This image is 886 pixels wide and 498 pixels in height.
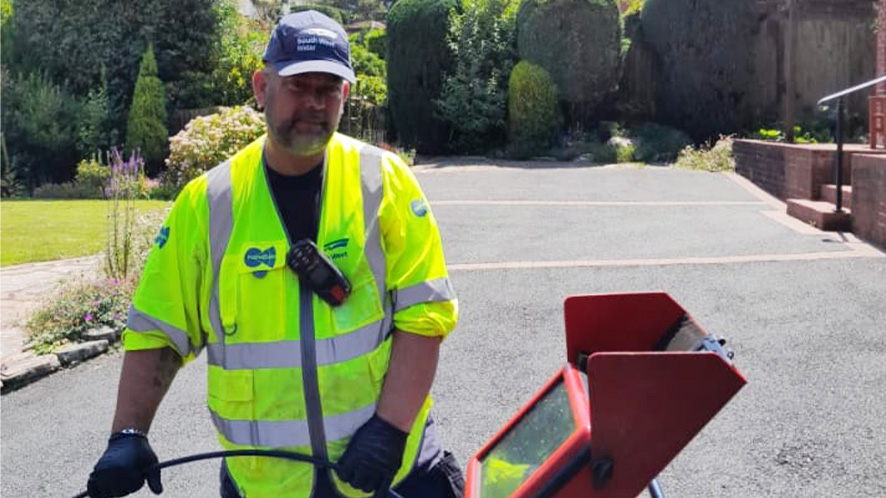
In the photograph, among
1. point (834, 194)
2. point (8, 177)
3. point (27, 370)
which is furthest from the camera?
point (8, 177)

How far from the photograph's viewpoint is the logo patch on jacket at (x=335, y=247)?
207cm

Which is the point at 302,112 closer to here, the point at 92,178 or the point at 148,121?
the point at 92,178

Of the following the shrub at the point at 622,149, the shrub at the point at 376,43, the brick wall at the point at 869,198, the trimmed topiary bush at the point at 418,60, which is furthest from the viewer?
the shrub at the point at 376,43

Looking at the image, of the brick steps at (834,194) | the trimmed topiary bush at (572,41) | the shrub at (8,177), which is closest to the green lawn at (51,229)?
the shrub at (8,177)

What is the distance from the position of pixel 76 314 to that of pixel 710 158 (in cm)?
1154

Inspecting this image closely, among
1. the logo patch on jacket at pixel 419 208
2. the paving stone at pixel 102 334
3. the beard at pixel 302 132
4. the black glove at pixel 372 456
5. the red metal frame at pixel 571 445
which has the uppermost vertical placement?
the beard at pixel 302 132

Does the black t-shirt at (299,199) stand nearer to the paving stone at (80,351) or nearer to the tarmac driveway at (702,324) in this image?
the tarmac driveway at (702,324)

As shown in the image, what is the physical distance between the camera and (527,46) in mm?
18125

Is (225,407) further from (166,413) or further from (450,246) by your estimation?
(450,246)

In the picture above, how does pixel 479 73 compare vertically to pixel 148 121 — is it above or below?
above

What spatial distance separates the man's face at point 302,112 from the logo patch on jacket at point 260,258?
225mm

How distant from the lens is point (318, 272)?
200 centimetres

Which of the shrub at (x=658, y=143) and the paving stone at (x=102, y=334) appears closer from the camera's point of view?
the paving stone at (x=102, y=334)

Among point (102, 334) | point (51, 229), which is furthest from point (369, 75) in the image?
point (102, 334)
